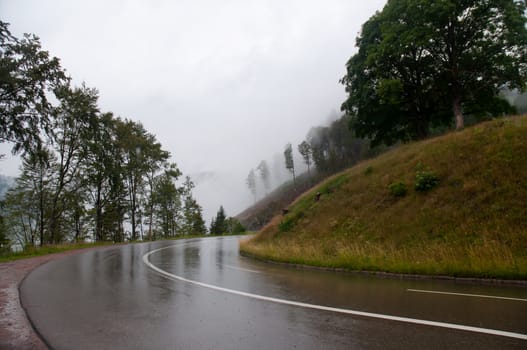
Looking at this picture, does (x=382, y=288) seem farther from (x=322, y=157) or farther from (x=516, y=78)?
(x=322, y=157)

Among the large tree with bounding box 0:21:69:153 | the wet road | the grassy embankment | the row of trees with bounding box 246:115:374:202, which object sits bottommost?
the wet road

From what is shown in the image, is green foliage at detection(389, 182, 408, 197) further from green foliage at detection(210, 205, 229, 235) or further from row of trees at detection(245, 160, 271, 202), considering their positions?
row of trees at detection(245, 160, 271, 202)

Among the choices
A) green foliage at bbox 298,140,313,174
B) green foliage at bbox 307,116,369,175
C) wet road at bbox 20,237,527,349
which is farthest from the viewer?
green foliage at bbox 298,140,313,174

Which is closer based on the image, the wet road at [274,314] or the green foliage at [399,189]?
the wet road at [274,314]

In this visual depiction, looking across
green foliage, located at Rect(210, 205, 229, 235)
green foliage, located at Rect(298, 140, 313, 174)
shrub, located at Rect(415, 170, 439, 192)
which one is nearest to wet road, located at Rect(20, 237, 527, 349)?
shrub, located at Rect(415, 170, 439, 192)

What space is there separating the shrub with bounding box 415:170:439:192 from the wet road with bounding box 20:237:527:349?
7.19 meters

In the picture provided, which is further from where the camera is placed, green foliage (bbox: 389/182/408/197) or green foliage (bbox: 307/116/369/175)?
green foliage (bbox: 307/116/369/175)

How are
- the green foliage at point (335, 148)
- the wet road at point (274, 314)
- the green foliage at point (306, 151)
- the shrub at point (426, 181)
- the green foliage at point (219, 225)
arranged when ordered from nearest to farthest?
the wet road at point (274, 314), the shrub at point (426, 181), the green foliage at point (219, 225), the green foliage at point (335, 148), the green foliage at point (306, 151)

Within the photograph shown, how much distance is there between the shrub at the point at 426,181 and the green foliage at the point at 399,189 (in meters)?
0.63

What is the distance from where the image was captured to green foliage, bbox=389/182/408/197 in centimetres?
1541

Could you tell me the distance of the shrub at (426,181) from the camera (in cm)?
1442

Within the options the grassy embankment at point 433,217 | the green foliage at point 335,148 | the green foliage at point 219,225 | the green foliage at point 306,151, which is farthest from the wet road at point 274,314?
the green foliage at point 306,151

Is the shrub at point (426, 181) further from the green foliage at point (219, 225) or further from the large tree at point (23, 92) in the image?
the green foliage at point (219, 225)

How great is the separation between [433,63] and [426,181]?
16.1 metres
